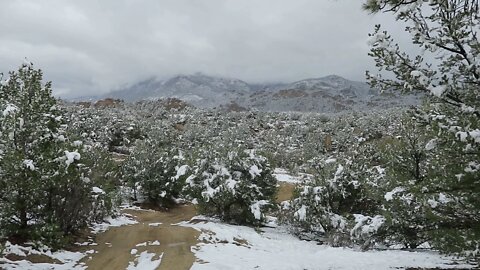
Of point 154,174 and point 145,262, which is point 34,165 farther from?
point 154,174

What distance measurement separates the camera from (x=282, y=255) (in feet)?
38.1

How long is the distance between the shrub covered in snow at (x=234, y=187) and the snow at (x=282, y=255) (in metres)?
1.20

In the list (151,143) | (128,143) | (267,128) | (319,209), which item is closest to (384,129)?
(267,128)

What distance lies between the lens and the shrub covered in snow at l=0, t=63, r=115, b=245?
9703 mm

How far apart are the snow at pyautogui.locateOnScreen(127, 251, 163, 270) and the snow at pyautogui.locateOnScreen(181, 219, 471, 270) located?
37.8 inches

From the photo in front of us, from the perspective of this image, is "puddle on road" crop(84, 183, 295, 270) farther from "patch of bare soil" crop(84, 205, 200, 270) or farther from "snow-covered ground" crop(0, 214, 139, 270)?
"snow-covered ground" crop(0, 214, 139, 270)

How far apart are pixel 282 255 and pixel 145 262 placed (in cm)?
375

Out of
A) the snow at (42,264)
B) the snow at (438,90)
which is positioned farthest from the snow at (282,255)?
the snow at (438,90)

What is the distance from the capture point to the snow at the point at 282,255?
9.87 m

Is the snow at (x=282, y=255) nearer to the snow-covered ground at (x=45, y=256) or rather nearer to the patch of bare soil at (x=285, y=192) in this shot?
the snow-covered ground at (x=45, y=256)

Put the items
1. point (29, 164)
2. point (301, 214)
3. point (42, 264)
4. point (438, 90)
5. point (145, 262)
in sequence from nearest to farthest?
1. point (438, 90)
2. point (29, 164)
3. point (42, 264)
4. point (145, 262)
5. point (301, 214)

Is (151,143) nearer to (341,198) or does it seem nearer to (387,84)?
(341,198)

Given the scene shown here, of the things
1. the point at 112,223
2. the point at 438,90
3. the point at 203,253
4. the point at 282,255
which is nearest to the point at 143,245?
the point at 203,253

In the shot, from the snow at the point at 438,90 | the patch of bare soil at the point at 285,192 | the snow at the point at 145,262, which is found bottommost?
the snow at the point at 145,262
